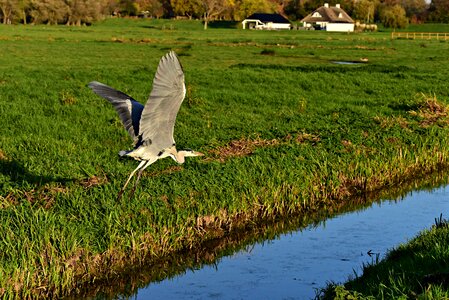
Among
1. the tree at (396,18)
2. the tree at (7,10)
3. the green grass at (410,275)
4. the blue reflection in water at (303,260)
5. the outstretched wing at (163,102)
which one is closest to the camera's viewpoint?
the green grass at (410,275)

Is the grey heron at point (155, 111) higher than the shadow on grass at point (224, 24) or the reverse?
the reverse

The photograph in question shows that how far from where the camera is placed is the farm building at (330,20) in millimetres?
106188

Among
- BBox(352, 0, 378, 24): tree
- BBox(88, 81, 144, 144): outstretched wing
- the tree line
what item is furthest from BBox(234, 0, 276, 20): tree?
BBox(88, 81, 144, 144): outstretched wing

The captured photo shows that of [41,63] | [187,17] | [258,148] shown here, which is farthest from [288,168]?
[187,17]

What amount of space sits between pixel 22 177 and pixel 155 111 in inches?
193

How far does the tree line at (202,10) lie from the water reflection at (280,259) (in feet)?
303

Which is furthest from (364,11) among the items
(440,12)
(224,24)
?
(224,24)

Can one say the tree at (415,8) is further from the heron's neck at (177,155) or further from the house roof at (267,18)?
the heron's neck at (177,155)

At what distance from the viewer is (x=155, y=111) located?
25.5 feet

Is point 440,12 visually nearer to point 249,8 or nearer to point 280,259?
point 249,8

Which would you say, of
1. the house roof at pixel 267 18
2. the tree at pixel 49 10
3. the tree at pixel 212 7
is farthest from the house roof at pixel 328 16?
the tree at pixel 49 10

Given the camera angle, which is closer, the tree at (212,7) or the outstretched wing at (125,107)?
the outstretched wing at (125,107)

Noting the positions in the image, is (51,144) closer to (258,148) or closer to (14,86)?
(258,148)

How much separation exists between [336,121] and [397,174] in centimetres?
346
